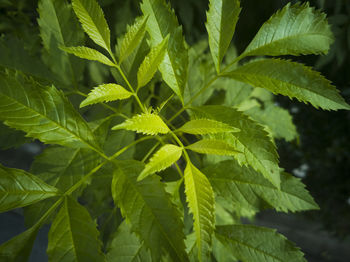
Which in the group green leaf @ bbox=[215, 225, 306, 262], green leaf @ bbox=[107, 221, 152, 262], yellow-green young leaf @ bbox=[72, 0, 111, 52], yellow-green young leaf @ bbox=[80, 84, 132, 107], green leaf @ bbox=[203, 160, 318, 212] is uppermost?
yellow-green young leaf @ bbox=[72, 0, 111, 52]

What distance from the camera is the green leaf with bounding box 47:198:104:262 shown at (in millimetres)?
399

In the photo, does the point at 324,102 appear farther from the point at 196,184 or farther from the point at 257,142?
the point at 196,184

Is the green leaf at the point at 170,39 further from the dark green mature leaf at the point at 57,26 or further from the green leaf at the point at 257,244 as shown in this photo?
the green leaf at the point at 257,244

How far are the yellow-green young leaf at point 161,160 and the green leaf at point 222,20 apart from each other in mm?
183

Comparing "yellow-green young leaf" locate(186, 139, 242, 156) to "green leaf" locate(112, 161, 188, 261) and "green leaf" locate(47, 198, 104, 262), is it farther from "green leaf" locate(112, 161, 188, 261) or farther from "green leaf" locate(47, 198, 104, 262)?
"green leaf" locate(47, 198, 104, 262)

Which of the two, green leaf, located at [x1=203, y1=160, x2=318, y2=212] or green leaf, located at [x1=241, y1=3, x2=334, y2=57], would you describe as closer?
green leaf, located at [x1=241, y1=3, x2=334, y2=57]

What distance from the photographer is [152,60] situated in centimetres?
42

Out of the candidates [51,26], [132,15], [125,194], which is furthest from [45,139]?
[132,15]

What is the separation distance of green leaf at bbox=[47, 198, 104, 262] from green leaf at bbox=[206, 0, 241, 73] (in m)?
0.32

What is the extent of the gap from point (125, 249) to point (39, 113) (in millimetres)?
267

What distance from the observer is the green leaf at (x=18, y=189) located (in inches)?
15.7

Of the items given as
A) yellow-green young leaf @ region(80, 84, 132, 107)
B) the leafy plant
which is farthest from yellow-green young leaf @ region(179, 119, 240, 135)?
yellow-green young leaf @ region(80, 84, 132, 107)

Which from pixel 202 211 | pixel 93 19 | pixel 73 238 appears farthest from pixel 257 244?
pixel 93 19

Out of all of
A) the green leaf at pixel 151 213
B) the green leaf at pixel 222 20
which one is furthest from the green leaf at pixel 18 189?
the green leaf at pixel 222 20
